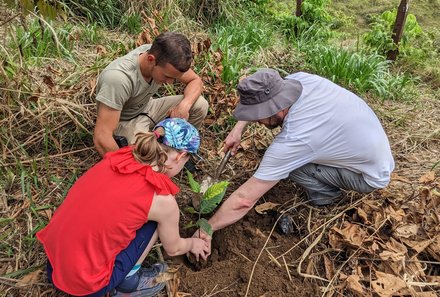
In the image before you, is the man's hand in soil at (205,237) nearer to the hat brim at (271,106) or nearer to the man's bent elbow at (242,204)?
the man's bent elbow at (242,204)

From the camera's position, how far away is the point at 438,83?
4.97 metres

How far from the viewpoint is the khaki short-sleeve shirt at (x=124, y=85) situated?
7.96ft

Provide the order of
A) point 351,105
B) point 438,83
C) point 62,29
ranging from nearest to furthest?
1. point 351,105
2. point 62,29
3. point 438,83

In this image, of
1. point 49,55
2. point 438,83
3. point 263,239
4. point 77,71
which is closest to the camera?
point 263,239

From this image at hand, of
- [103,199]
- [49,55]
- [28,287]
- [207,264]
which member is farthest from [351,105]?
[49,55]

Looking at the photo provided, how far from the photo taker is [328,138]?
2.12 metres

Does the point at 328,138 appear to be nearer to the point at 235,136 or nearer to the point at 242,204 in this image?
the point at 242,204

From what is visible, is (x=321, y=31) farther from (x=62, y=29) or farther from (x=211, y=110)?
(x=62, y=29)

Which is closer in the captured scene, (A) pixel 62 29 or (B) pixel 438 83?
(A) pixel 62 29

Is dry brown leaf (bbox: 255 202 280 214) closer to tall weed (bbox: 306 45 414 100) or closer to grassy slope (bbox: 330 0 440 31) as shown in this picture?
tall weed (bbox: 306 45 414 100)

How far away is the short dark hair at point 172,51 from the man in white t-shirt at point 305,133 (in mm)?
533

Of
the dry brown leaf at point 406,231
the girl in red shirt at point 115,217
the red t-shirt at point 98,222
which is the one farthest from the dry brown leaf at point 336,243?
the red t-shirt at point 98,222

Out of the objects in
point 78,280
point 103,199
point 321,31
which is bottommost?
point 321,31

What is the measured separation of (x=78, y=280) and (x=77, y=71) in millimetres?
2066
